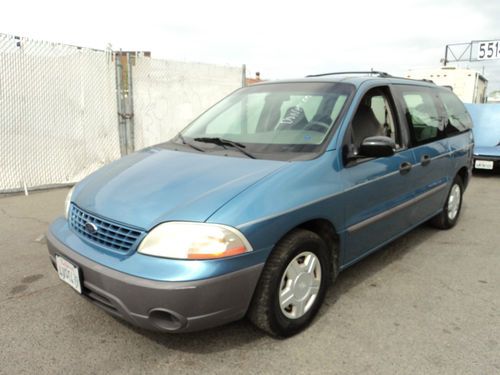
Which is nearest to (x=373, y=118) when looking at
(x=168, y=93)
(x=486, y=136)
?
(x=168, y=93)

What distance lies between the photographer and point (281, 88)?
3678 millimetres

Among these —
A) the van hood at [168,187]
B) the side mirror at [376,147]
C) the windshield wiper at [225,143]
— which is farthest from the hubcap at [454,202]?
the van hood at [168,187]

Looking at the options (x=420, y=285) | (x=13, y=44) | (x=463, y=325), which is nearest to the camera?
(x=463, y=325)

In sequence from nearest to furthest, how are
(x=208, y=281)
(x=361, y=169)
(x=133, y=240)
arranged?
(x=208, y=281), (x=133, y=240), (x=361, y=169)

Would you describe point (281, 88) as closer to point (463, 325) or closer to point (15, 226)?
point (463, 325)

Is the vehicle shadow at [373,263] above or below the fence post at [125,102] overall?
below

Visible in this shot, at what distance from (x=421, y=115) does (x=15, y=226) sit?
4.73m

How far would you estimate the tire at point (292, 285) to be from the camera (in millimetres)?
2406

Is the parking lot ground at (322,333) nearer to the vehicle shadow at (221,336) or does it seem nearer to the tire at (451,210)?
the vehicle shadow at (221,336)

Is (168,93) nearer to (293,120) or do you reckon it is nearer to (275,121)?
(275,121)

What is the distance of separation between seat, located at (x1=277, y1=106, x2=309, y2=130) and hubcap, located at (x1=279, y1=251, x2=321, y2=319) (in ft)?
3.33

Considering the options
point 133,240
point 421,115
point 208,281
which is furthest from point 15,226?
point 421,115

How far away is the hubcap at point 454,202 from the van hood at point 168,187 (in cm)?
311

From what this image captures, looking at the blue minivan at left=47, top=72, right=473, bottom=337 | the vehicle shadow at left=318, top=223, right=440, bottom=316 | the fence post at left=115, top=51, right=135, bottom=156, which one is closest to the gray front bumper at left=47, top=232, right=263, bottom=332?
the blue minivan at left=47, top=72, right=473, bottom=337
